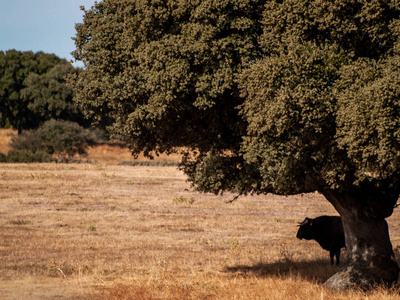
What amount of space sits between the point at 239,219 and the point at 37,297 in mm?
17516

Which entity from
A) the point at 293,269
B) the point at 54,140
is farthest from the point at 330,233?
the point at 54,140

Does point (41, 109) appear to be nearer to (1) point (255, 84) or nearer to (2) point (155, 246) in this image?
(2) point (155, 246)

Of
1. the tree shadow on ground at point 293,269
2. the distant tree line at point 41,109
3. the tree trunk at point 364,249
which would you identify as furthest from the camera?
the distant tree line at point 41,109

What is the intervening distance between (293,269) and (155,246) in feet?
22.1

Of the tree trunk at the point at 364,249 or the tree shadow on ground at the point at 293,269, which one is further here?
the tree shadow on ground at the point at 293,269

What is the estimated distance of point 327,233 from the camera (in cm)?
1869

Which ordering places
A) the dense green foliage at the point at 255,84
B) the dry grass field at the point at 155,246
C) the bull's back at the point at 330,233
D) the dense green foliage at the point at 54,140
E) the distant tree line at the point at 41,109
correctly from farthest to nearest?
the distant tree line at the point at 41,109
the dense green foliage at the point at 54,140
the bull's back at the point at 330,233
the dry grass field at the point at 155,246
the dense green foliage at the point at 255,84

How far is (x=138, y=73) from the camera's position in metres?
13.8

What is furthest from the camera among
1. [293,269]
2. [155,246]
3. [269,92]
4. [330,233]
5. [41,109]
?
[41,109]

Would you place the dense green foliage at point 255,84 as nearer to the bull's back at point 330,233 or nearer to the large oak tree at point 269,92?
the large oak tree at point 269,92

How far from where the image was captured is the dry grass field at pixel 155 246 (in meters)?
14.1

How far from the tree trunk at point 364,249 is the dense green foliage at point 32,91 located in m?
78.1

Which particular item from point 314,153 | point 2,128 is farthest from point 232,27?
point 2,128

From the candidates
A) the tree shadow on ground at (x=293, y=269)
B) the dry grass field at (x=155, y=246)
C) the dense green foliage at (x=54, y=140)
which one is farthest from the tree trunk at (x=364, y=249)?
the dense green foliage at (x=54, y=140)
